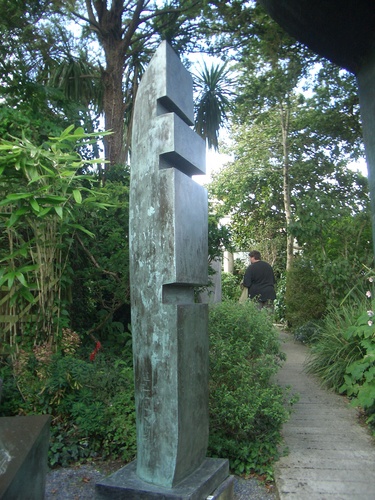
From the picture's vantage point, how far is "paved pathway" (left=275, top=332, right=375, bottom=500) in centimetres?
345

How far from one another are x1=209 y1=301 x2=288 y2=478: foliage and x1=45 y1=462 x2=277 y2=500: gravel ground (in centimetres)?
16

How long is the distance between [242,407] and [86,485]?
131 cm

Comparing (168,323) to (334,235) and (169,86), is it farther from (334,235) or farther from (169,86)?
(334,235)

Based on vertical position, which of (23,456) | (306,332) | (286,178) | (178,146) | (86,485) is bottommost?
(86,485)

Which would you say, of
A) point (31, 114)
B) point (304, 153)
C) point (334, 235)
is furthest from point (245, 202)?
point (31, 114)

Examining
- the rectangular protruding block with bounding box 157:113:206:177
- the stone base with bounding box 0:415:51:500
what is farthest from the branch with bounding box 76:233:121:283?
the stone base with bounding box 0:415:51:500

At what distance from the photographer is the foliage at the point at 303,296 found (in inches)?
394

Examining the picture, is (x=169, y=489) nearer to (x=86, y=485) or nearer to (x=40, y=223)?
(x=86, y=485)

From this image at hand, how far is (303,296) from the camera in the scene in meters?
10.3

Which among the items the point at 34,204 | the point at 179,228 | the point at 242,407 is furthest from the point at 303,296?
the point at 179,228

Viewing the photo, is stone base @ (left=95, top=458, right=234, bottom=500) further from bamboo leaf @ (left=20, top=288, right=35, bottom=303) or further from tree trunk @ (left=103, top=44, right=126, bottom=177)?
tree trunk @ (left=103, top=44, right=126, bottom=177)

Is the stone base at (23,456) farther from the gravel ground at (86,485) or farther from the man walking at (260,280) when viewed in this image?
the man walking at (260,280)

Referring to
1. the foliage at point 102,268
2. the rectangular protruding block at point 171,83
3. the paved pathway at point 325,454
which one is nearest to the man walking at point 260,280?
the paved pathway at point 325,454

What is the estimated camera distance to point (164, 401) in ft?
9.53
